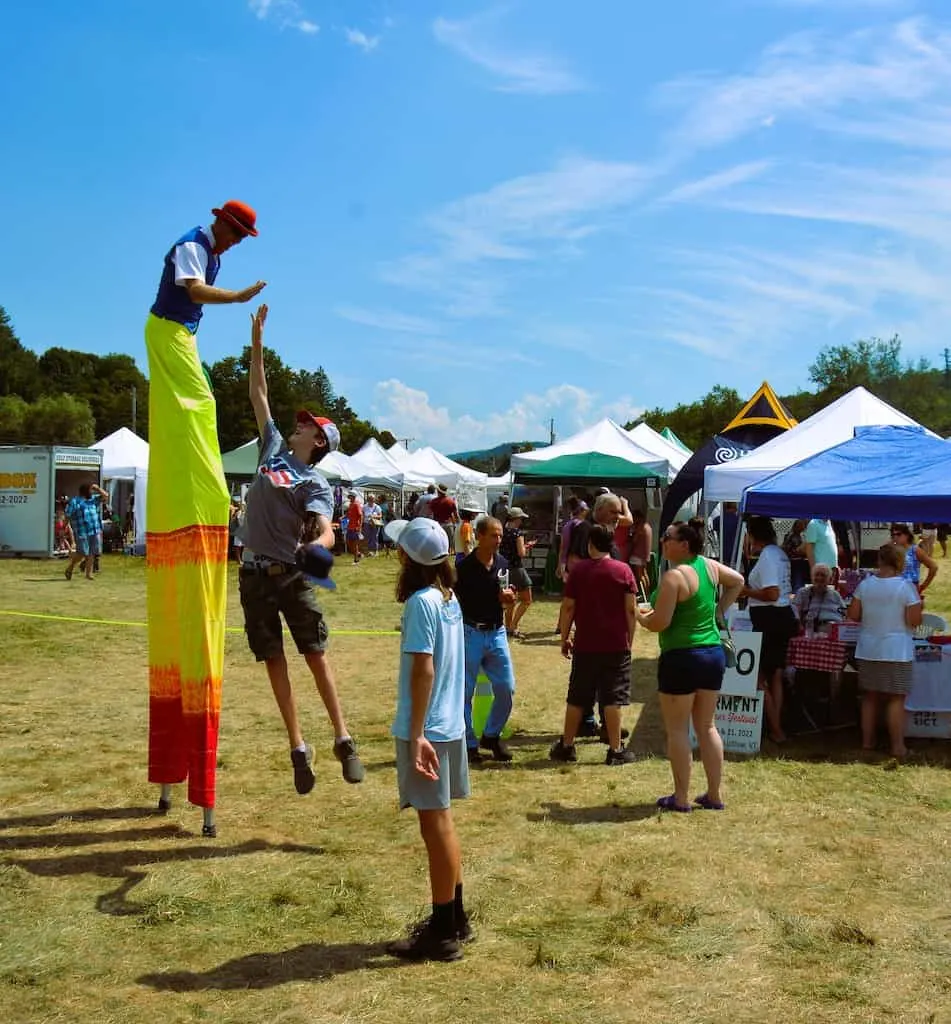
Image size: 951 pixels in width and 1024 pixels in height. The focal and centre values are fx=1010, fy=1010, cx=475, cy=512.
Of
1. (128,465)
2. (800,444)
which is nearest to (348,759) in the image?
(800,444)

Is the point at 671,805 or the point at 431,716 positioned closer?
the point at 431,716

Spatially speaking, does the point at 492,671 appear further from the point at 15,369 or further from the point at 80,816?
the point at 15,369

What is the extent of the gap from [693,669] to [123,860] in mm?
3210

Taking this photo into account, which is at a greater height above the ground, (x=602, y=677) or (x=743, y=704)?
(x=602, y=677)

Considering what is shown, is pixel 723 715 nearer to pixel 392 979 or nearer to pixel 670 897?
pixel 670 897

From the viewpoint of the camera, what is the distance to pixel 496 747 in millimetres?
7141

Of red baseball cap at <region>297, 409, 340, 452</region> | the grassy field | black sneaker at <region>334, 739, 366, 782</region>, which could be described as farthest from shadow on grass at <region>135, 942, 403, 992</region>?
red baseball cap at <region>297, 409, 340, 452</region>

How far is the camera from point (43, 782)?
6191 mm

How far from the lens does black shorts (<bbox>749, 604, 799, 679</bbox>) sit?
321 inches

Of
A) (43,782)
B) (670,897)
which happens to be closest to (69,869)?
(43,782)

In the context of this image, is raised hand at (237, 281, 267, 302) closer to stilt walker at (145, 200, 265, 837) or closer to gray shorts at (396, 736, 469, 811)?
stilt walker at (145, 200, 265, 837)

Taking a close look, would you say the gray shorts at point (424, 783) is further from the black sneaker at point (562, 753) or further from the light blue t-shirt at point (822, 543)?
the light blue t-shirt at point (822, 543)

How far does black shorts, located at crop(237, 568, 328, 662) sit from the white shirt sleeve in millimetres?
1520

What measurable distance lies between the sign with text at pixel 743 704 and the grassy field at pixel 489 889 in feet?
0.75
